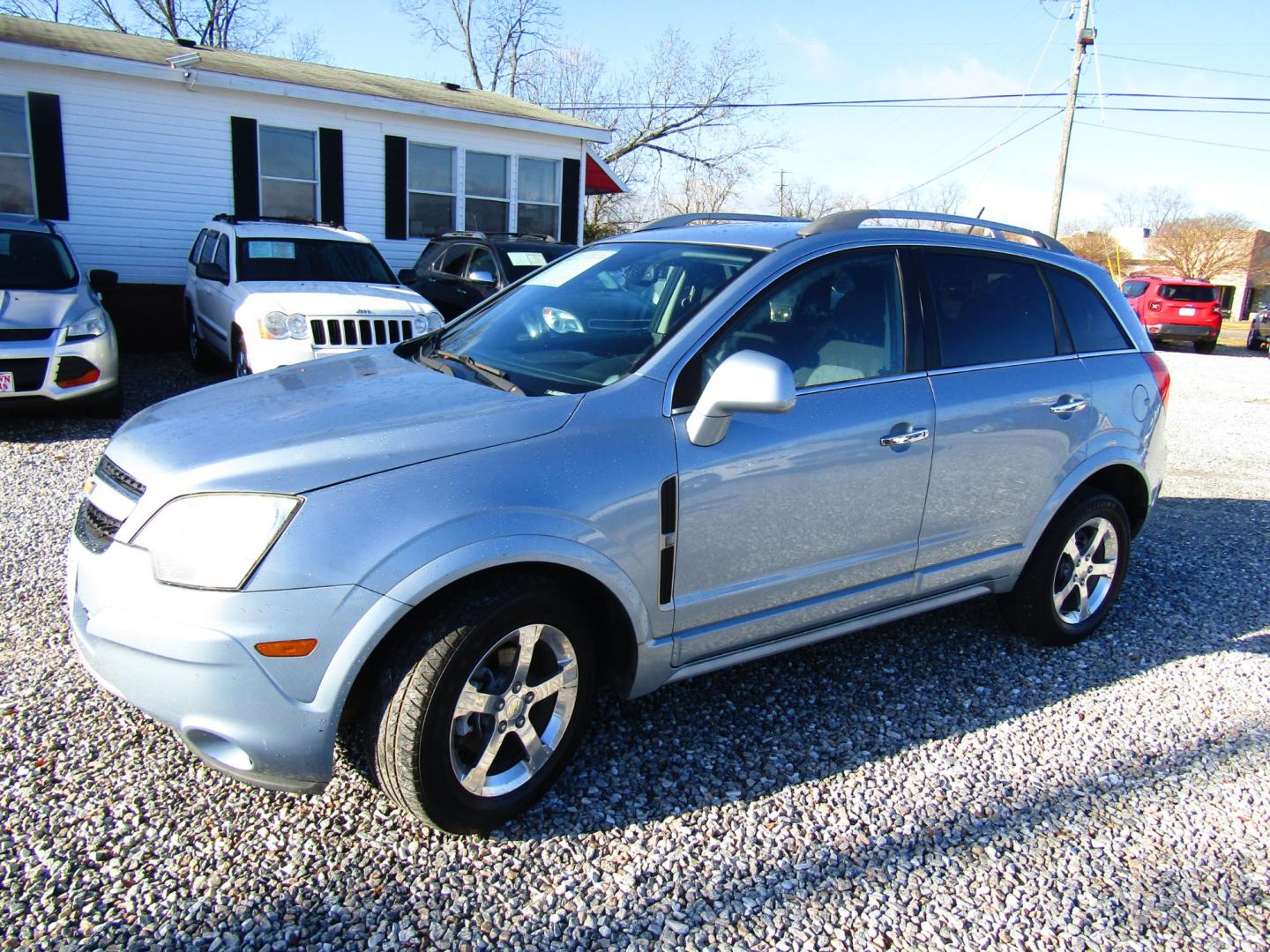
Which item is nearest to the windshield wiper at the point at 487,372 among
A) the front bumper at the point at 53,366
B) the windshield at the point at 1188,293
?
the front bumper at the point at 53,366

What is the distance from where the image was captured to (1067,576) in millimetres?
4266

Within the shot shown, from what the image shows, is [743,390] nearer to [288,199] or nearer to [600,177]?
[288,199]

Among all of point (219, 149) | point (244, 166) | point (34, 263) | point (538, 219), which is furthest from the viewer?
point (538, 219)

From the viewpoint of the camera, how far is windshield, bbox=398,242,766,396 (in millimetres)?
3137

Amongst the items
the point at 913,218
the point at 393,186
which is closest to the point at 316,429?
the point at 913,218

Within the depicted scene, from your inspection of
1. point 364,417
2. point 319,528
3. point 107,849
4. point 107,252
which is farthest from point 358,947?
point 107,252

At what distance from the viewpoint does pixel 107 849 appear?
8.46ft

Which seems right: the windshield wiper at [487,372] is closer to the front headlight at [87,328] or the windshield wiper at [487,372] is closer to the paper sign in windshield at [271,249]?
the front headlight at [87,328]

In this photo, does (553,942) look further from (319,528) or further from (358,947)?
(319,528)

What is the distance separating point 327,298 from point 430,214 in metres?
7.24

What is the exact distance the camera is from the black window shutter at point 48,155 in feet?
37.7

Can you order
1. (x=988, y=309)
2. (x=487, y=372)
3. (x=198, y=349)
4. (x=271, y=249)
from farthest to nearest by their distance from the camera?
(x=198, y=349), (x=271, y=249), (x=988, y=309), (x=487, y=372)

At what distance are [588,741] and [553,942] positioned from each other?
97 centimetres

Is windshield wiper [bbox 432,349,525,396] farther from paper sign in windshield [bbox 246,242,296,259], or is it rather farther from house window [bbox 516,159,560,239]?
house window [bbox 516,159,560,239]
